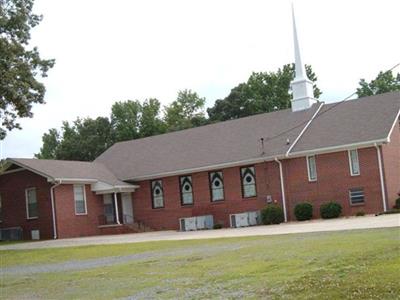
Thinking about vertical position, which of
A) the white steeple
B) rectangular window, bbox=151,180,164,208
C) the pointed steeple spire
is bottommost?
rectangular window, bbox=151,180,164,208

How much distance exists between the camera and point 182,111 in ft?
240

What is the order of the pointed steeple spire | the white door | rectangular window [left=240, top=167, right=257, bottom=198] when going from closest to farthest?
rectangular window [left=240, top=167, right=257, bottom=198] → the pointed steeple spire → the white door

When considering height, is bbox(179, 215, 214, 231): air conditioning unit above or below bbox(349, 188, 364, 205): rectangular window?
below

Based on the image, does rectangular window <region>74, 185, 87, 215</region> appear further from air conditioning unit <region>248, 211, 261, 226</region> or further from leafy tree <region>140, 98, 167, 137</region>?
leafy tree <region>140, 98, 167, 137</region>

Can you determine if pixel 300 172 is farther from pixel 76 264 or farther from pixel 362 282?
pixel 362 282

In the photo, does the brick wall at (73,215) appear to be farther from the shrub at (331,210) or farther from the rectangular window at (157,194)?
the shrub at (331,210)

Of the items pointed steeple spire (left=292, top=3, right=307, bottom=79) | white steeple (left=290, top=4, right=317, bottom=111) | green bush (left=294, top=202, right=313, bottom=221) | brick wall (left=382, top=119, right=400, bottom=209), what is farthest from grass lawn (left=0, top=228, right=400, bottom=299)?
pointed steeple spire (left=292, top=3, right=307, bottom=79)

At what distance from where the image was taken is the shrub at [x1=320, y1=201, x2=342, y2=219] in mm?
32594

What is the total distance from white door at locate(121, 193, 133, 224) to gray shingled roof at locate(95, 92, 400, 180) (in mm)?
1179

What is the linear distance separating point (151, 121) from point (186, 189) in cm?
2918

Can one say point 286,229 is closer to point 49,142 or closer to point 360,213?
point 360,213

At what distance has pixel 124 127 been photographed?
225 ft

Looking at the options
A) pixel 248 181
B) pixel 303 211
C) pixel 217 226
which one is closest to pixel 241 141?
pixel 248 181

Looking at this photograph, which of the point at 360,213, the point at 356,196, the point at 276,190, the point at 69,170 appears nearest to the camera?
the point at 360,213
